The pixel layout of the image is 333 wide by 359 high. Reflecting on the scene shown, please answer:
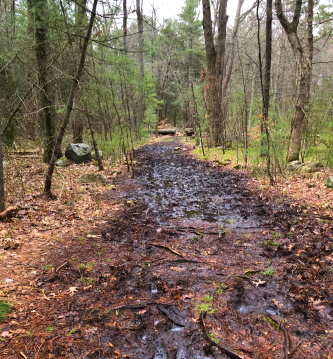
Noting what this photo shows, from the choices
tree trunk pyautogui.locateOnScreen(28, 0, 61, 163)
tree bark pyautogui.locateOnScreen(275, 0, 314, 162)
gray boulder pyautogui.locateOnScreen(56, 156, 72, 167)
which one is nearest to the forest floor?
tree bark pyautogui.locateOnScreen(275, 0, 314, 162)

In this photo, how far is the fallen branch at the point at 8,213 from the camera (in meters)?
5.14

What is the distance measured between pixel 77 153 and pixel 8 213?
21.8 feet

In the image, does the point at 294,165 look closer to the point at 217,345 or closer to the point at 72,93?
the point at 72,93

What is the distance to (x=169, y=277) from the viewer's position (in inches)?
149

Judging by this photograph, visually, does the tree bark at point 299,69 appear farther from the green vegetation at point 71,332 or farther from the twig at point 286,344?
the green vegetation at point 71,332

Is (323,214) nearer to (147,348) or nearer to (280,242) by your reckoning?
(280,242)

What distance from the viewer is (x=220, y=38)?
15609 mm

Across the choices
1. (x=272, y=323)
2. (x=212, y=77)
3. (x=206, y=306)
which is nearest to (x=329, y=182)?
(x=272, y=323)

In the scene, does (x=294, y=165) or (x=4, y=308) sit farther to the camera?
(x=294, y=165)

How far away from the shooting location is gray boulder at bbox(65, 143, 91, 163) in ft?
38.2

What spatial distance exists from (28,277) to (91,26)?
17.5 ft

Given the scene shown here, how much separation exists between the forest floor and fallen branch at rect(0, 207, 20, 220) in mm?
118

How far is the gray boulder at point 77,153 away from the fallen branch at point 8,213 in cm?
629

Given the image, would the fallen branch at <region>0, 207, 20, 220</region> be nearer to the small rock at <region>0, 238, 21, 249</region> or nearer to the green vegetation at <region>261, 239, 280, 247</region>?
the small rock at <region>0, 238, 21, 249</region>
